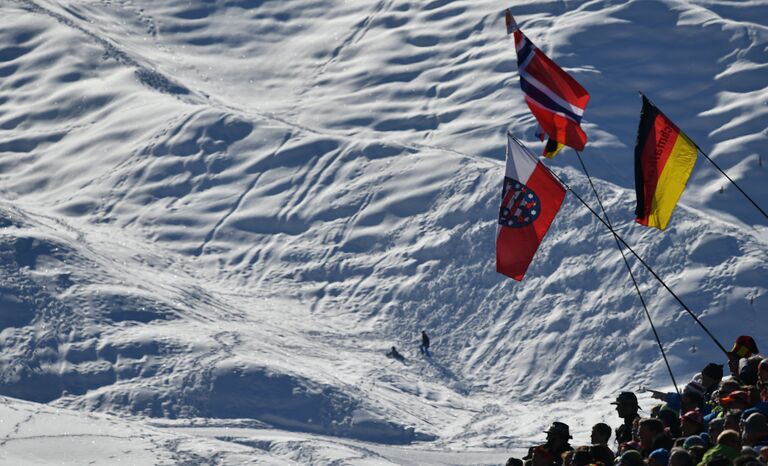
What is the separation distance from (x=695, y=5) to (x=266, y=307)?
24694 millimetres

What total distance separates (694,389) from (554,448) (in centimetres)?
132

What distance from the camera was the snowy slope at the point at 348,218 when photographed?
4994 cm

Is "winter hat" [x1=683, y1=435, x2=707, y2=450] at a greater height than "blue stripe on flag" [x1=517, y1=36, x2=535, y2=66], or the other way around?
"blue stripe on flag" [x1=517, y1=36, x2=535, y2=66]

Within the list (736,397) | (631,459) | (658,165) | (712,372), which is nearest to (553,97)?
(658,165)

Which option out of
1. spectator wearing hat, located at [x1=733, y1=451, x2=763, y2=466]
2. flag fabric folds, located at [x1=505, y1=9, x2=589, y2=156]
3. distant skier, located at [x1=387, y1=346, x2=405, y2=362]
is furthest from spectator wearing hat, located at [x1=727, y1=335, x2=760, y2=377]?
distant skier, located at [x1=387, y1=346, x2=405, y2=362]

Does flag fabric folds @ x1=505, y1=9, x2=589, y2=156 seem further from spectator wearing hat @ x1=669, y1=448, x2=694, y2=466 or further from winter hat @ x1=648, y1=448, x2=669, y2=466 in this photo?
spectator wearing hat @ x1=669, y1=448, x2=694, y2=466

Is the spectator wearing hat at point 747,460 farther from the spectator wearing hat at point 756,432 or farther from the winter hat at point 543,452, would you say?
the winter hat at point 543,452

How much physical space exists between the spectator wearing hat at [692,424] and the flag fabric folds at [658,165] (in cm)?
504

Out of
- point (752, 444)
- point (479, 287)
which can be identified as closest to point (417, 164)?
point (479, 287)

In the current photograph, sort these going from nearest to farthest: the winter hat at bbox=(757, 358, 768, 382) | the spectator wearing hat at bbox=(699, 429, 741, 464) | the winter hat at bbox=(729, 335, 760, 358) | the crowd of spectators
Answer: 1. the spectator wearing hat at bbox=(699, 429, 741, 464)
2. the crowd of spectators
3. the winter hat at bbox=(757, 358, 768, 382)
4. the winter hat at bbox=(729, 335, 760, 358)

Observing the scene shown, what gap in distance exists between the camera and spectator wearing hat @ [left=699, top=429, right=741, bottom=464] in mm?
10687

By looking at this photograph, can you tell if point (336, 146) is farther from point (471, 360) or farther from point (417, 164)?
Result: point (471, 360)

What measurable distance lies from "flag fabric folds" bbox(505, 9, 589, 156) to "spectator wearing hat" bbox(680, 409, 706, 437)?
650 cm

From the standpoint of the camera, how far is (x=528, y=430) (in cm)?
4625
